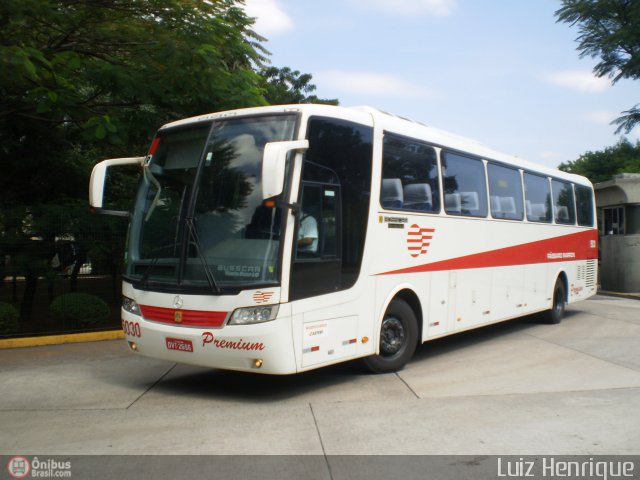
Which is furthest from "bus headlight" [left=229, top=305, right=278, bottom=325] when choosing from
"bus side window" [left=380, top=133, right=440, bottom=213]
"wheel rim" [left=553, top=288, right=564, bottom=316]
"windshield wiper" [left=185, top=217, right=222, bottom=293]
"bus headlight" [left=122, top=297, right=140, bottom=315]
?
"wheel rim" [left=553, top=288, right=564, bottom=316]

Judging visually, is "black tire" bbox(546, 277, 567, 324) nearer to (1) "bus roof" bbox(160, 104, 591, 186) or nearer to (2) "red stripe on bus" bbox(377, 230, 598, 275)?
(2) "red stripe on bus" bbox(377, 230, 598, 275)

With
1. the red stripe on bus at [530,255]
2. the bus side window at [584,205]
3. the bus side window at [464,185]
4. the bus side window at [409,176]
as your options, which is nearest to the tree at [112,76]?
the bus side window at [409,176]

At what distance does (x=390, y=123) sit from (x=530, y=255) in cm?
516

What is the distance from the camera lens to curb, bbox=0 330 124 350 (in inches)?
415

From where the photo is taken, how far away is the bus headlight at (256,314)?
642 centimetres

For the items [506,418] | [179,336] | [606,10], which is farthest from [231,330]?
[606,10]

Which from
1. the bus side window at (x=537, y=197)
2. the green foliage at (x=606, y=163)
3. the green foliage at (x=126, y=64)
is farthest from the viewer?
the green foliage at (x=606, y=163)

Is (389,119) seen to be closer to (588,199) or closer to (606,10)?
(588,199)

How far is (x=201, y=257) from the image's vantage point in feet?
21.9

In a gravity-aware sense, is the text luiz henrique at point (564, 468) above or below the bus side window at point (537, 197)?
below

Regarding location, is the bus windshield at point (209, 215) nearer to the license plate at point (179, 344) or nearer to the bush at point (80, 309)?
the license plate at point (179, 344)

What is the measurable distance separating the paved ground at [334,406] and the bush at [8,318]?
55 centimetres

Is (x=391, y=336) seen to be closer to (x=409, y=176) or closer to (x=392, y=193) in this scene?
(x=392, y=193)

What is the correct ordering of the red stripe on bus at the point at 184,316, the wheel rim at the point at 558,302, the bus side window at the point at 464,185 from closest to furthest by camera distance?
1. the red stripe on bus at the point at 184,316
2. the bus side window at the point at 464,185
3. the wheel rim at the point at 558,302
